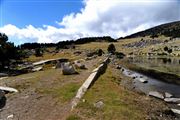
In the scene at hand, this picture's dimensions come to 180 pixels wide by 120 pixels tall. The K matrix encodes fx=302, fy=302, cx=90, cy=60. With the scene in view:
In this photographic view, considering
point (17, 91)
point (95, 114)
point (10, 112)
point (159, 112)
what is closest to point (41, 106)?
point (10, 112)

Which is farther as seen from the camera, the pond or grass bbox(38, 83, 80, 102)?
the pond

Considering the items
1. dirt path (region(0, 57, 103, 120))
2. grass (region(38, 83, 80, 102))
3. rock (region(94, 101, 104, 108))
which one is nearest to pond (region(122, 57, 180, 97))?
grass (region(38, 83, 80, 102))

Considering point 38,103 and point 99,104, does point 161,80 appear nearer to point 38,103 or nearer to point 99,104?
point 99,104

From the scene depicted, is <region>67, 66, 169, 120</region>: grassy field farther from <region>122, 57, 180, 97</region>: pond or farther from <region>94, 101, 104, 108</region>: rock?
<region>122, 57, 180, 97</region>: pond

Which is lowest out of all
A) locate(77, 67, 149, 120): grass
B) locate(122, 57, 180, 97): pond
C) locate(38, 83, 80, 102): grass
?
locate(122, 57, 180, 97): pond

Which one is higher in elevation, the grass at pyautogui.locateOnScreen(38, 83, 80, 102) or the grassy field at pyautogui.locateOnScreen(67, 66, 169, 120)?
the grass at pyautogui.locateOnScreen(38, 83, 80, 102)

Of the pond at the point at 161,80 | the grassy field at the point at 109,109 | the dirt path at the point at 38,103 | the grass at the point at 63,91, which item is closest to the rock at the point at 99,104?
the grassy field at the point at 109,109

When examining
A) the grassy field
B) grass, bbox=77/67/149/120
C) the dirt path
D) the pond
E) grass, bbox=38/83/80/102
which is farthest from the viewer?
the pond

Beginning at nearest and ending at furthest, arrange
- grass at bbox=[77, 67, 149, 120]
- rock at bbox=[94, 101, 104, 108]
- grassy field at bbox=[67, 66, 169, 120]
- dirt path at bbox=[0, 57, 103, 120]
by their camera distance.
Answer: grassy field at bbox=[67, 66, 169, 120]
grass at bbox=[77, 67, 149, 120]
dirt path at bbox=[0, 57, 103, 120]
rock at bbox=[94, 101, 104, 108]

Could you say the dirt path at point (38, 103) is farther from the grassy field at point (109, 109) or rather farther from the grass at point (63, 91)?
the grassy field at point (109, 109)

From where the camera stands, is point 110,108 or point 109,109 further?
point 110,108

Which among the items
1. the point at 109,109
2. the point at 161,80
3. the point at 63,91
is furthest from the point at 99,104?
the point at 161,80

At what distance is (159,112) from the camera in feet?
102

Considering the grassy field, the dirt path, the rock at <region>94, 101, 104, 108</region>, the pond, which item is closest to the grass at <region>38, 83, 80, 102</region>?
the dirt path
